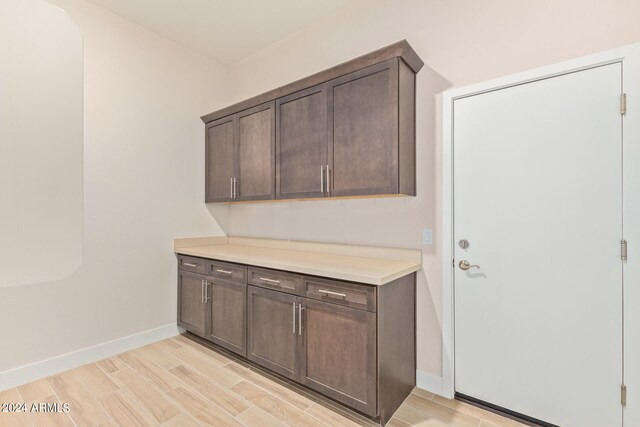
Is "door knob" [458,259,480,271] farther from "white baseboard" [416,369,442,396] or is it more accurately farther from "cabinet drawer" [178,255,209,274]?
"cabinet drawer" [178,255,209,274]

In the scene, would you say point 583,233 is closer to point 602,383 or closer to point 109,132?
point 602,383

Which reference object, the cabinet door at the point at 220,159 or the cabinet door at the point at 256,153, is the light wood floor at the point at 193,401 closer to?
the cabinet door at the point at 256,153

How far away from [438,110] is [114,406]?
2.93 metres

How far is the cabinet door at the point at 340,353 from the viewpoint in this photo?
1.77m

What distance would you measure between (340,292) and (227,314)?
1.22 meters

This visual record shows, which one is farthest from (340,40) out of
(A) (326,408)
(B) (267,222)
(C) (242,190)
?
(A) (326,408)

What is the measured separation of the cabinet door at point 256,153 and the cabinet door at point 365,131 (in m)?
0.66

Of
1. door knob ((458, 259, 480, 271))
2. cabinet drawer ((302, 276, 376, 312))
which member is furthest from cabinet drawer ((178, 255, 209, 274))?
door knob ((458, 259, 480, 271))

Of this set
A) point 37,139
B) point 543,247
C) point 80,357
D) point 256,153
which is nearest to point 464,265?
point 543,247

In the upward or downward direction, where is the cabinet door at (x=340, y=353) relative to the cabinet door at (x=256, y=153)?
downward

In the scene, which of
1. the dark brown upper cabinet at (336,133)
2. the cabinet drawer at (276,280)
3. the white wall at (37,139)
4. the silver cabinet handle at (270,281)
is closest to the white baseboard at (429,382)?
the cabinet drawer at (276,280)

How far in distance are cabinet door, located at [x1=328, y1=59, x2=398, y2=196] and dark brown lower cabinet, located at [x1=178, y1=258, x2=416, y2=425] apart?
0.69 meters

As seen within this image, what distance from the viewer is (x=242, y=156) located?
2.98 metres

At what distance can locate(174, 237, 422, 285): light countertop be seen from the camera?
6.12 ft
